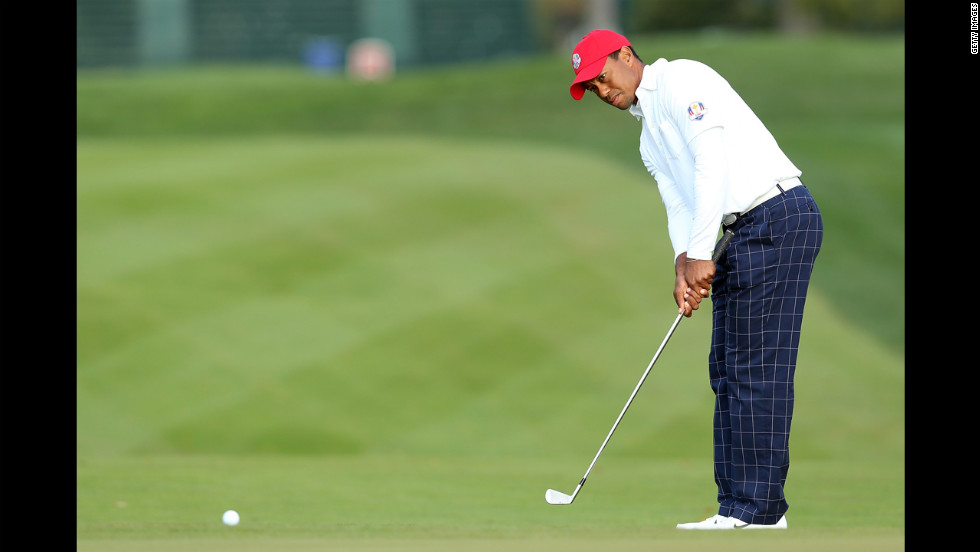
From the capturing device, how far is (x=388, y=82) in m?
22.3

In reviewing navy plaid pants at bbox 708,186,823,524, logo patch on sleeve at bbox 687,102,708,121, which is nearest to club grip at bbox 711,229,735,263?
navy plaid pants at bbox 708,186,823,524

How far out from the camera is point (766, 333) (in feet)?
15.2

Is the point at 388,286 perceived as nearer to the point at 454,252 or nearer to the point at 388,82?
the point at 454,252

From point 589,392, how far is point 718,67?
10.4 m

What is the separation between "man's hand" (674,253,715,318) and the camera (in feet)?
15.0

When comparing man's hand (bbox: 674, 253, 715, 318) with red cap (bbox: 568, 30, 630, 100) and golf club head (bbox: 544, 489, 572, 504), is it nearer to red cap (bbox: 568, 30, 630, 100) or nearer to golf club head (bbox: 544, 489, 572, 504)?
red cap (bbox: 568, 30, 630, 100)

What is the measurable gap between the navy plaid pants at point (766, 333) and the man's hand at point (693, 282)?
157mm

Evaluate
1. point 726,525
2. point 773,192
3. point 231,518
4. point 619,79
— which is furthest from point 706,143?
point 231,518

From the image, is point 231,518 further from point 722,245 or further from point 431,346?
point 431,346

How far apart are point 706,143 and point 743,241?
0.41 meters

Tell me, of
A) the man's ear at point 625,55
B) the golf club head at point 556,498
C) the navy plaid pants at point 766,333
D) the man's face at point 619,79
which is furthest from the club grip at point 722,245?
the golf club head at point 556,498

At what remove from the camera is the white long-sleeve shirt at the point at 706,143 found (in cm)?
451

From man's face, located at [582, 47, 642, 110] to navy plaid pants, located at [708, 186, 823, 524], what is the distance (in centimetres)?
65
